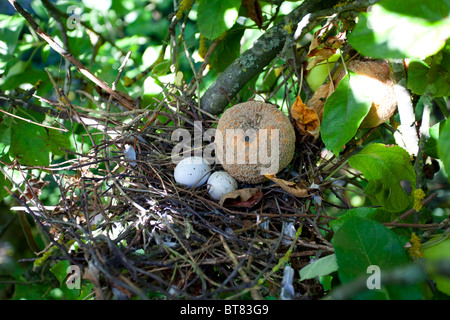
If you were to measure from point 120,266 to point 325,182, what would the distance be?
0.66 m

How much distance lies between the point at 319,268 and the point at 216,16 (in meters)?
0.96

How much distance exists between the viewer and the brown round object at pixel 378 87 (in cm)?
112

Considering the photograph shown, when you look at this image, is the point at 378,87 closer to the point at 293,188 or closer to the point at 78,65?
the point at 293,188

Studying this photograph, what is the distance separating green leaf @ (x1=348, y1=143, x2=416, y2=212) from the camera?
1062 millimetres

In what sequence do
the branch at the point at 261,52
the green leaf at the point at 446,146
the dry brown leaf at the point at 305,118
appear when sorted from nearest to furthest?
the green leaf at the point at 446,146 → the dry brown leaf at the point at 305,118 → the branch at the point at 261,52

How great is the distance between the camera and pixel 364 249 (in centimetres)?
86

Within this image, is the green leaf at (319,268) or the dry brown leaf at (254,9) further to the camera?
the dry brown leaf at (254,9)

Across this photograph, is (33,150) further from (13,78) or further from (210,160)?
(210,160)

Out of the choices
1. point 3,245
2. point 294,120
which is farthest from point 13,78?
point 294,120

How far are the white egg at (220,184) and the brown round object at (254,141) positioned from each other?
26 millimetres

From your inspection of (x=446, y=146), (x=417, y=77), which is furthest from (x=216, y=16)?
(x=446, y=146)

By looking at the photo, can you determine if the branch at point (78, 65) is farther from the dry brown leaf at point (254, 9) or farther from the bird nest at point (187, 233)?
the dry brown leaf at point (254, 9)

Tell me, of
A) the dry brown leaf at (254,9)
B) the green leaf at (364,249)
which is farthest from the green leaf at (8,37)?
the green leaf at (364,249)

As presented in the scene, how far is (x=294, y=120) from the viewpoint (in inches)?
50.9
